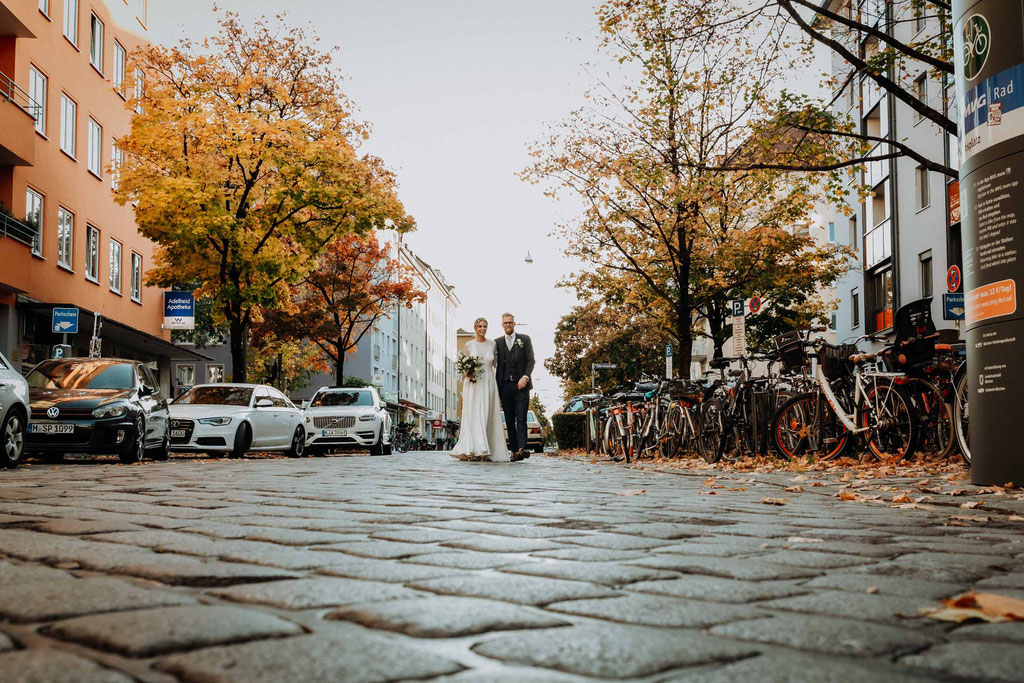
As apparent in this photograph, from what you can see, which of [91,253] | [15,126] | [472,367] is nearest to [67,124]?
[91,253]

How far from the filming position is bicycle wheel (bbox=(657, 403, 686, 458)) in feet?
52.0

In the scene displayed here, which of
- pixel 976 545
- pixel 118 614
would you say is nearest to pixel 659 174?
pixel 976 545

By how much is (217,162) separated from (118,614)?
80.2ft

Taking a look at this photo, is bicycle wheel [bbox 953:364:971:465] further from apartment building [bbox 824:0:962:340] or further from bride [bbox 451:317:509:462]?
apartment building [bbox 824:0:962:340]

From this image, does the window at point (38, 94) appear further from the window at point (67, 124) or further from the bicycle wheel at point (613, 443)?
the bicycle wheel at point (613, 443)

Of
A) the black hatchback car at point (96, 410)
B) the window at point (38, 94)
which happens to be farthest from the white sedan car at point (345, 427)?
the window at point (38, 94)

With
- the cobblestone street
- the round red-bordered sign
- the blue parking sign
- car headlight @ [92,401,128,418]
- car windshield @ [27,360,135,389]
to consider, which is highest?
the round red-bordered sign

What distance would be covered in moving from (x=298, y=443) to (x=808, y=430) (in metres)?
13.9

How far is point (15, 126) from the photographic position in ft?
75.9

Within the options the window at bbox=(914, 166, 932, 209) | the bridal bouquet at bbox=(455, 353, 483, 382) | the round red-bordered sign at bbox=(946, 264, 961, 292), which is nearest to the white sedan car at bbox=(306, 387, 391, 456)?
the bridal bouquet at bbox=(455, 353, 483, 382)

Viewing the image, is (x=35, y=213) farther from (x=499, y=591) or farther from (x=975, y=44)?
(x=499, y=591)

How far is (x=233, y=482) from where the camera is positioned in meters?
9.33

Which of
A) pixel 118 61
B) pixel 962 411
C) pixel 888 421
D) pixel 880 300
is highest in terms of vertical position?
pixel 118 61

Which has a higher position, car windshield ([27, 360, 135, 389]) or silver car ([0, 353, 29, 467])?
car windshield ([27, 360, 135, 389])
